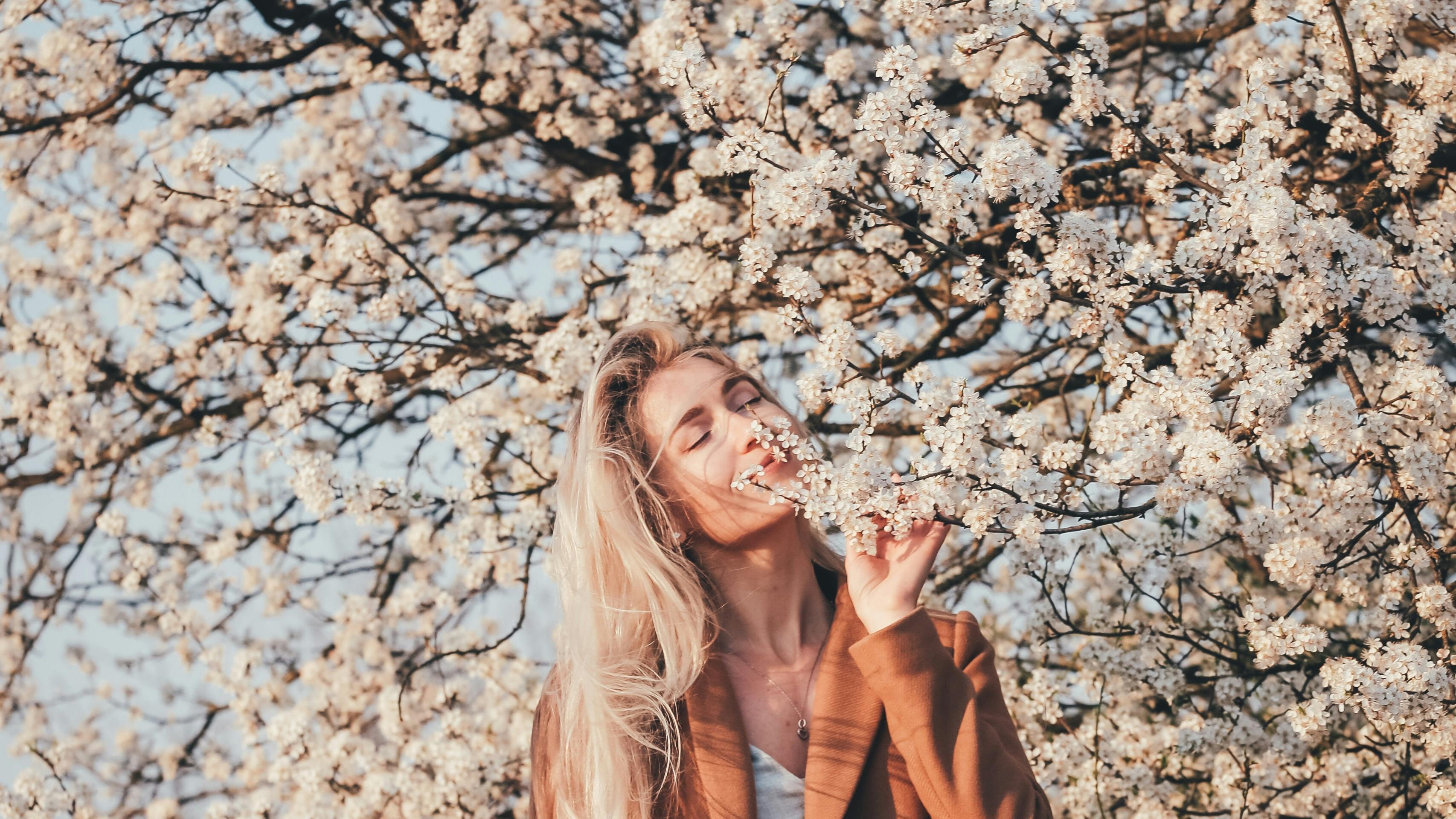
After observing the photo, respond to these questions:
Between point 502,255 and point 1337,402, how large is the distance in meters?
3.69

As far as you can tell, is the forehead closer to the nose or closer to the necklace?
the nose

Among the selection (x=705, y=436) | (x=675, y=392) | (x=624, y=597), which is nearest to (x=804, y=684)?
(x=624, y=597)

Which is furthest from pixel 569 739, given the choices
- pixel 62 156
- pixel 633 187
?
pixel 62 156

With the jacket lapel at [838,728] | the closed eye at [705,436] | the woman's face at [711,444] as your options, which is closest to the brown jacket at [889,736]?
the jacket lapel at [838,728]

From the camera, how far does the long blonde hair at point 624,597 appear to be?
2543mm

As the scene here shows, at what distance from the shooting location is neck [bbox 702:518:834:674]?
104 inches

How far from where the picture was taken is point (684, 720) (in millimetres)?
2586

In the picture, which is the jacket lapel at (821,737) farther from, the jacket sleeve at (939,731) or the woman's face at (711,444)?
the woman's face at (711,444)

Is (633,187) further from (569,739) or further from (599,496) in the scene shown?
(569,739)

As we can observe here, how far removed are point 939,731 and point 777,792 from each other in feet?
1.28

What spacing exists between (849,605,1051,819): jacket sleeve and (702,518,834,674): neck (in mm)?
327

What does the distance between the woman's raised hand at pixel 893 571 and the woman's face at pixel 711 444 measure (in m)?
0.18

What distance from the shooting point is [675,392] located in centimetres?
270

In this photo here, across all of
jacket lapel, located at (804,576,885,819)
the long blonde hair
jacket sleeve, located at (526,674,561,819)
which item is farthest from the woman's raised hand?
jacket sleeve, located at (526,674,561,819)
